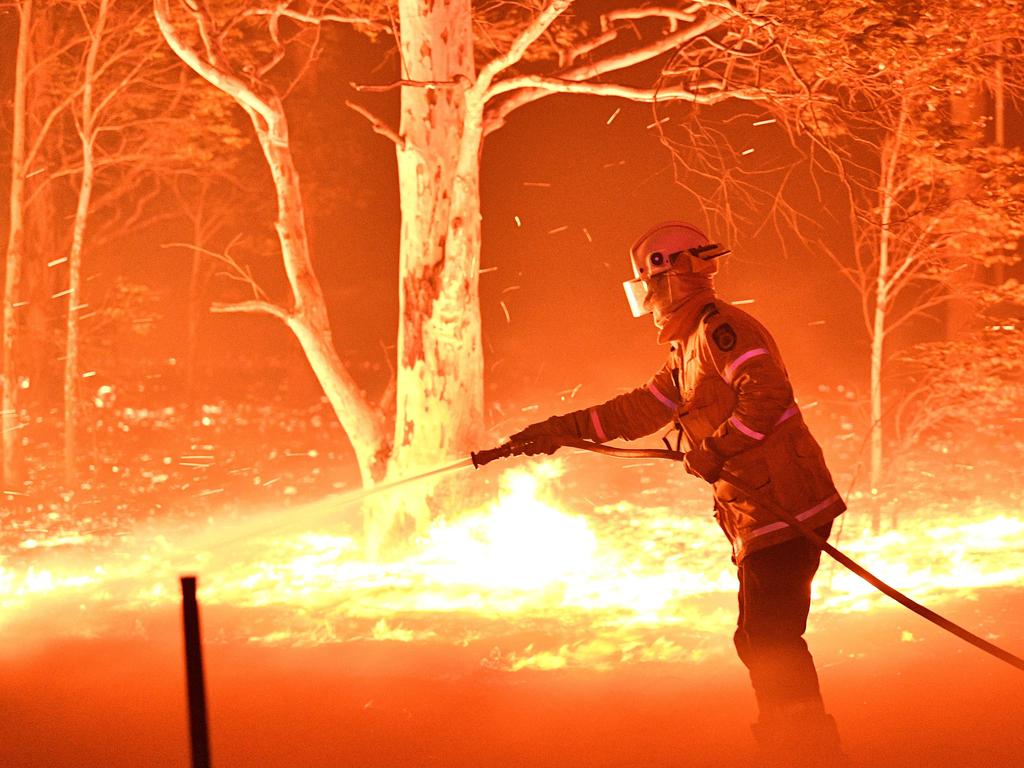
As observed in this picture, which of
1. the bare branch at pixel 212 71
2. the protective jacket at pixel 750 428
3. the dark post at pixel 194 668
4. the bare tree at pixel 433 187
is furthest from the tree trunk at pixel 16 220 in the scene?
the dark post at pixel 194 668

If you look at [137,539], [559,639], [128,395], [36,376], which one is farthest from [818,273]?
[559,639]

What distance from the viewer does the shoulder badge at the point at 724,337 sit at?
14.5 feet

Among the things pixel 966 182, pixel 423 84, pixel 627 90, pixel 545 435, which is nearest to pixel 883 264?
pixel 966 182

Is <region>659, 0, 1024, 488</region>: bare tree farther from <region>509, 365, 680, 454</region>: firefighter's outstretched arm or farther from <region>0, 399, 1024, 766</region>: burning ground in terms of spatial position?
<region>509, 365, 680, 454</region>: firefighter's outstretched arm

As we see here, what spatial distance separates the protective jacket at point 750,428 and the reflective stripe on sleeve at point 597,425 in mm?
505

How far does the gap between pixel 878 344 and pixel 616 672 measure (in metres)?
4.93

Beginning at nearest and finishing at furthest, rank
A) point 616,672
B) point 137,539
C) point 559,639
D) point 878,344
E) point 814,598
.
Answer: point 616,672
point 559,639
point 814,598
point 878,344
point 137,539

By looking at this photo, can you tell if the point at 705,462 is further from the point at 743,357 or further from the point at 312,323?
the point at 312,323

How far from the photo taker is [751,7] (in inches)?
328

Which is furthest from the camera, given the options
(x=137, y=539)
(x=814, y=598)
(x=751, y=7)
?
(x=137, y=539)

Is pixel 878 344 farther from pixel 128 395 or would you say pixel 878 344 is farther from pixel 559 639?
pixel 128 395

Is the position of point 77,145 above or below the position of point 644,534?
above

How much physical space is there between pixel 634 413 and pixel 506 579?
12.5 ft

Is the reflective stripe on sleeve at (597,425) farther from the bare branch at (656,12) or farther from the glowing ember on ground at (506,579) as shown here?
the bare branch at (656,12)
